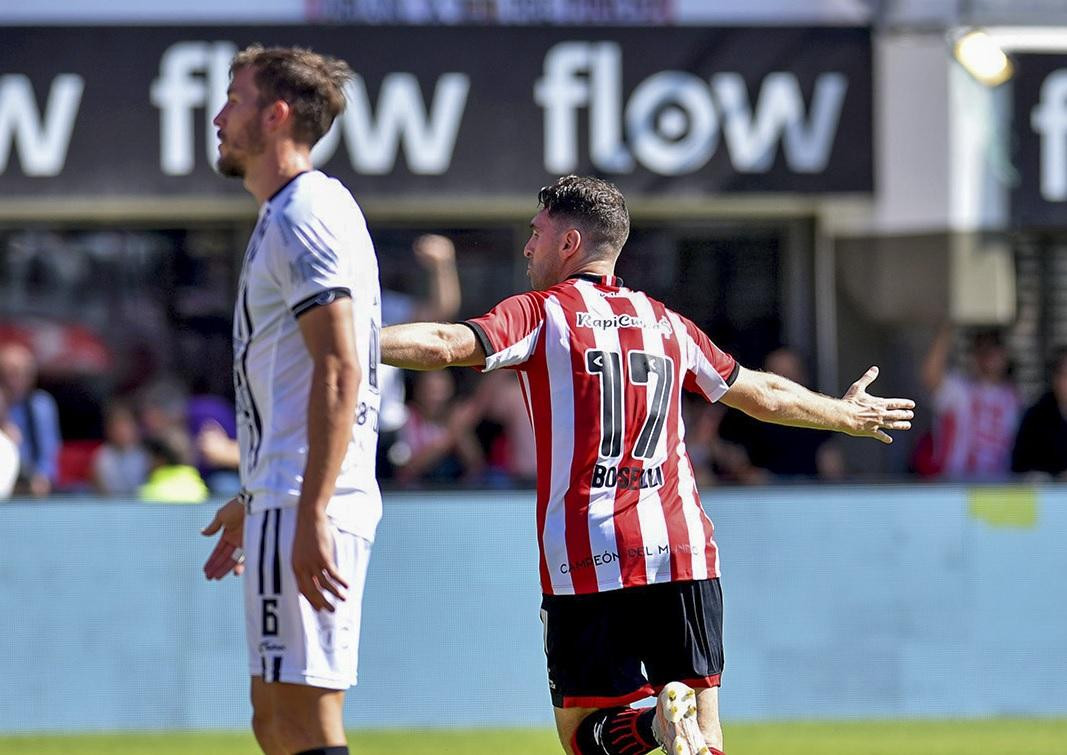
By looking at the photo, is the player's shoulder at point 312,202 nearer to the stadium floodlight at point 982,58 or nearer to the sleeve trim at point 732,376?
the sleeve trim at point 732,376

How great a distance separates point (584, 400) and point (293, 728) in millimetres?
1391

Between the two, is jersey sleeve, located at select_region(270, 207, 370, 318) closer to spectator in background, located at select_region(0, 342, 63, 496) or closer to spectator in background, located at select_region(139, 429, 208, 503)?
spectator in background, located at select_region(139, 429, 208, 503)

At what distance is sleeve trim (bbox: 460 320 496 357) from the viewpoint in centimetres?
462

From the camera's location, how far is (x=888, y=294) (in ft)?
42.2

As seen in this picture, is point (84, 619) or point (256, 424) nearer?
point (256, 424)

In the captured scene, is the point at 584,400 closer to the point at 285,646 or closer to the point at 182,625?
the point at 285,646

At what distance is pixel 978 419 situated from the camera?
36.3 ft

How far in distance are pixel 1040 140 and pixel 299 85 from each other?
9405 mm

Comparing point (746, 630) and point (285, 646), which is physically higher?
point (285, 646)

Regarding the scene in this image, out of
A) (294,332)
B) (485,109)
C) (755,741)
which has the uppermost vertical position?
(485,109)

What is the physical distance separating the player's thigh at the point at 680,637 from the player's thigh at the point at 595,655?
2.1 inches

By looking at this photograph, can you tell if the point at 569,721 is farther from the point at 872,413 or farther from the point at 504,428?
the point at 504,428

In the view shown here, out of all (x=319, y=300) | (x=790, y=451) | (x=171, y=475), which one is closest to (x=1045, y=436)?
(x=790, y=451)

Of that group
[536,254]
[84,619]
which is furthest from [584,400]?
[84,619]
